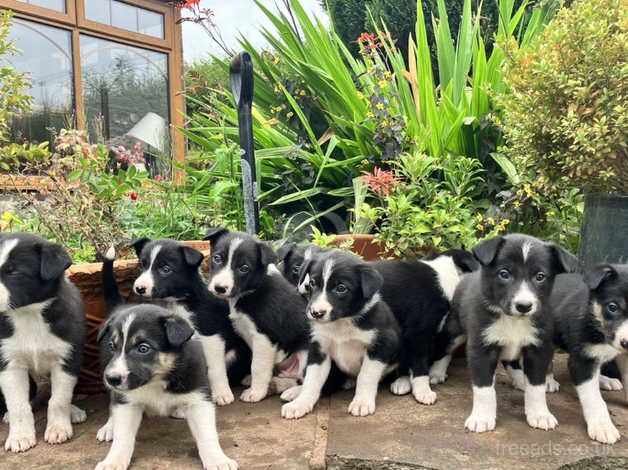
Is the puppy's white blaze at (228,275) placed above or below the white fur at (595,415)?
above

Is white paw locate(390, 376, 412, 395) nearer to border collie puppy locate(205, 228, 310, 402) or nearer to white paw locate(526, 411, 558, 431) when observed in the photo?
border collie puppy locate(205, 228, 310, 402)

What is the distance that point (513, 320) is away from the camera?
3086 mm

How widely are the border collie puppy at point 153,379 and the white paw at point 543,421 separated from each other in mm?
1616

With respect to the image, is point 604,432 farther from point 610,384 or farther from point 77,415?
point 77,415

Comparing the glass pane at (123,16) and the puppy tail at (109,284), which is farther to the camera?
the glass pane at (123,16)

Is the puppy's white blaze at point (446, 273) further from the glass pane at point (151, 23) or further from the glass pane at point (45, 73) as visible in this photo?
the glass pane at point (151, 23)

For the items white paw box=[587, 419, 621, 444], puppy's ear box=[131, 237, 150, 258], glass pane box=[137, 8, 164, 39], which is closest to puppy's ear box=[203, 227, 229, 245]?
puppy's ear box=[131, 237, 150, 258]

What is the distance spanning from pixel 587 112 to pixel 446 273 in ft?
4.65

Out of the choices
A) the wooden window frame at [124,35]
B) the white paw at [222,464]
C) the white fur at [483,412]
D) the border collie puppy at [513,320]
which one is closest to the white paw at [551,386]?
the border collie puppy at [513,320]

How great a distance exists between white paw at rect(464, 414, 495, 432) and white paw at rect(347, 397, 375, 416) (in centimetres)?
55

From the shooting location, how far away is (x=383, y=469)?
270 centimetres

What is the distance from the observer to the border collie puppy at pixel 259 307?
357 cm

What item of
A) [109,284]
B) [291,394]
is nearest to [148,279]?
[109,284]

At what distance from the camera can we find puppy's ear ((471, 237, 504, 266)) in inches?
117
